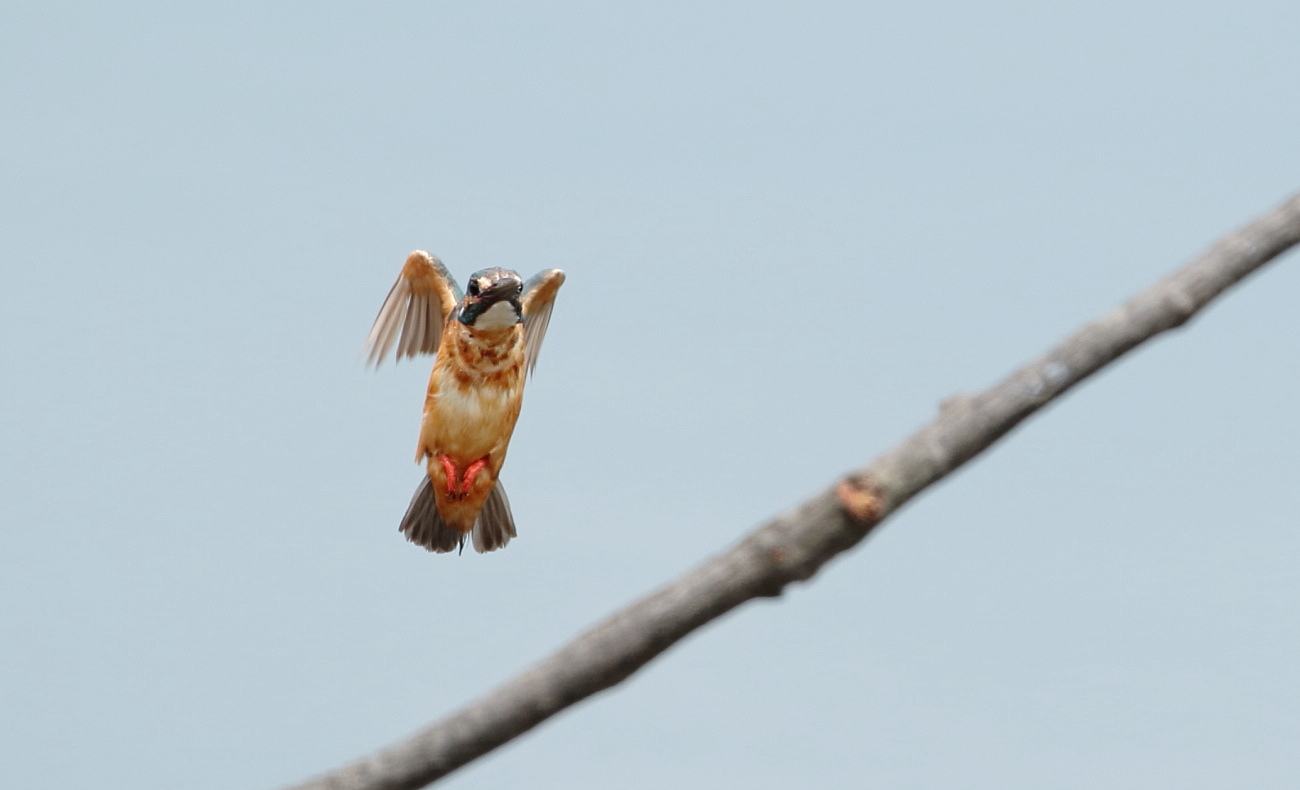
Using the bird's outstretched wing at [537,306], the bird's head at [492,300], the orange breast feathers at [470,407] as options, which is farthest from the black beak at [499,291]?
the bird's outstretched wing at [537,306]

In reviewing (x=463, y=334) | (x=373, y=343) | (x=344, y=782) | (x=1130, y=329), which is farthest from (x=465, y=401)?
(x=1130, y=329)

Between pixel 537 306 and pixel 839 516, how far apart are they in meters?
5.69

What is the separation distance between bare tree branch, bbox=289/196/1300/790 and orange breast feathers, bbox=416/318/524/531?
179 inches

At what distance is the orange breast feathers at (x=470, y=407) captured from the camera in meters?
6.62

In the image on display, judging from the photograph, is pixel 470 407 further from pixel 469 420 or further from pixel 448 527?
pixel 448 527

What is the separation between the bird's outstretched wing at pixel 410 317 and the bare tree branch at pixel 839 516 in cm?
551

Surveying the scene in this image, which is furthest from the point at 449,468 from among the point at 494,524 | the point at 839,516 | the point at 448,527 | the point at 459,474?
the point at 839,516

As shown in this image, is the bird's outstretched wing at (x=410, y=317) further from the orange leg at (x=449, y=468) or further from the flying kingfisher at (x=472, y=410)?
the orange leg at (x=449, y=468)

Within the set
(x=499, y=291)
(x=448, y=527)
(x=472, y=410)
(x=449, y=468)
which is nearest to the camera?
(x=499, y=291)

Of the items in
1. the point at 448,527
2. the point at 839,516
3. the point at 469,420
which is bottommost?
the point at 839,516

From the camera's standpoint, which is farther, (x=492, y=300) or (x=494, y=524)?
(x=494, y=524)

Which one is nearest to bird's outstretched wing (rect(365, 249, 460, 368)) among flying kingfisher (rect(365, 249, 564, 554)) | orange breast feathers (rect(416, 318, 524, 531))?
flying kingfisher (rect(365, 249, 564, 554))

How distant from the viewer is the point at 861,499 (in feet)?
6.60

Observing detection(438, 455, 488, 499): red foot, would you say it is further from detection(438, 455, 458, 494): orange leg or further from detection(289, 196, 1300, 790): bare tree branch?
detection(289, 196, 1300, 790): bare tree branch
